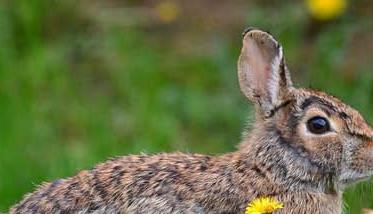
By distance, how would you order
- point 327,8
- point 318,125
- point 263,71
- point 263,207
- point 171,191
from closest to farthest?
point 263,207 < point 318,125 < point 171,191 < point 263,71 < point 327,8

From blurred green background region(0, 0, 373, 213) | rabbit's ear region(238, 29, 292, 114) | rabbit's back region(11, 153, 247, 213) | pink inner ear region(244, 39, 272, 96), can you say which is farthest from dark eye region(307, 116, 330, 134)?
blurred green background region(0, 0, 373, 213)

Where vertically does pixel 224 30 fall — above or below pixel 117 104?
above

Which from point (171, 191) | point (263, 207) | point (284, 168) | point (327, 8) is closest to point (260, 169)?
point (284, 168)

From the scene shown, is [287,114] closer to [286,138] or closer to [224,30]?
[286,138]

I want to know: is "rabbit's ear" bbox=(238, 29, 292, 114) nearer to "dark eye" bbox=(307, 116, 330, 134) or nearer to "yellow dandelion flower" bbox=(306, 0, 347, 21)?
"dark eye" bbox=(307, 116, 330, 134)

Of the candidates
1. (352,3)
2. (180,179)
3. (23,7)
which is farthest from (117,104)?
(180,179)

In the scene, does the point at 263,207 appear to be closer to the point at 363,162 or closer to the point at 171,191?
the point at 363,162

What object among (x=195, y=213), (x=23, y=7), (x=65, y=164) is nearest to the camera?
(x=195, y=213)
